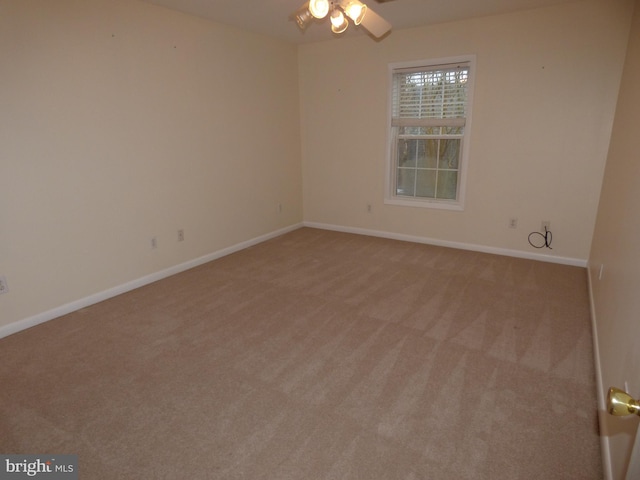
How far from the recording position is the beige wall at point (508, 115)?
338 centimetres

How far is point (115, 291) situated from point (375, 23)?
2919 mm

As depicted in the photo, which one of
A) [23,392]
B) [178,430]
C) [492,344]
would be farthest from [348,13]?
[23,392]

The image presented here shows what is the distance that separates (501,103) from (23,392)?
14.8ft

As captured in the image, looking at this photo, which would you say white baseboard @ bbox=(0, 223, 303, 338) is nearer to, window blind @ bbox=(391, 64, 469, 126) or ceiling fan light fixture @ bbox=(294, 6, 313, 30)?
window blind @ bbox=(391, 64, 469, 126)

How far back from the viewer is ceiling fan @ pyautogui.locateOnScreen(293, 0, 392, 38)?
201cm

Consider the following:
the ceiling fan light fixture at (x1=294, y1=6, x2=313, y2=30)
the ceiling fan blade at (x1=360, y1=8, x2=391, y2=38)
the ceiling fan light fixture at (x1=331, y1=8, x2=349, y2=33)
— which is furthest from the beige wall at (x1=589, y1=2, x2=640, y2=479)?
the ceiling fan light fixture at (x1=294, y1=6, x2=313, y2=30)

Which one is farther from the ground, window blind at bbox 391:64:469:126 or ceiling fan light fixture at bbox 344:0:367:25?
ceiling fan light fixture at bbox 344:0:367:25

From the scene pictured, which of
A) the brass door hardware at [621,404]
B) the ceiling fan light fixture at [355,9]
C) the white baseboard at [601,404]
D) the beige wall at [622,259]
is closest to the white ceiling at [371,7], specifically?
the ceiling fan light fixture at [355,9]

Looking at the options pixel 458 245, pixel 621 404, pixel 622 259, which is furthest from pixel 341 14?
pixel 458 245

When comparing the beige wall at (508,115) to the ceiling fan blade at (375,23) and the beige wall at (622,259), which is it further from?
the ceiling fan blade at (375,23)

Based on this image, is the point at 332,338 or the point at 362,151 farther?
the point at 362,151

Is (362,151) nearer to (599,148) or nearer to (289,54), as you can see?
(289,54)

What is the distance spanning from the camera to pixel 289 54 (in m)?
4.74

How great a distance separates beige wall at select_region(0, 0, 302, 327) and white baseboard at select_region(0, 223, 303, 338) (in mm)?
42
